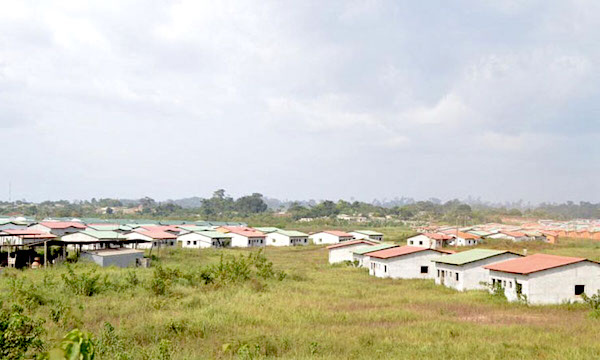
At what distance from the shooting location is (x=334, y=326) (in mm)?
19781

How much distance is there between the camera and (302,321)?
20516 mm

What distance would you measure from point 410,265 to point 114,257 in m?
23.9

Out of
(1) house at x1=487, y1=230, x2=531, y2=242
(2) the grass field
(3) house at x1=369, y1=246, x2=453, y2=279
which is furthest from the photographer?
(1) house at x1=487, y1=230, x2=531, y2=242

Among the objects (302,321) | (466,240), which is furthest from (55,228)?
(466,240)

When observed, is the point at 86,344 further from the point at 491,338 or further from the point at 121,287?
the point at 121,287

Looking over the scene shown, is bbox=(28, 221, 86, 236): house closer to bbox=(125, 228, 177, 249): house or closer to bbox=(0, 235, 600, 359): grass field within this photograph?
bbox=(125, 228, 177, 249): house

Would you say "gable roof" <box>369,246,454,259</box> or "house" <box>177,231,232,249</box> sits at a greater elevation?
"gable roof" <box>369,246,454,259</box>

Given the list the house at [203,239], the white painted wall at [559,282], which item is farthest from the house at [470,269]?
the house at [203,239]


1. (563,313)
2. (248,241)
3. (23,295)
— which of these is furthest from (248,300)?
(248,241)

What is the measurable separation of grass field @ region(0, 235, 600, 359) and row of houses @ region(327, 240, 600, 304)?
4.95ft

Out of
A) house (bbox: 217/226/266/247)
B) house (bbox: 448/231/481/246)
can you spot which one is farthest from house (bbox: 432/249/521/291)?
house (bbox: 217/226/266/247)

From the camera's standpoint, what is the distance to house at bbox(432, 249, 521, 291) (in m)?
33.1

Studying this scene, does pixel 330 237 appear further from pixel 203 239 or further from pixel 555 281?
pixel 555 281

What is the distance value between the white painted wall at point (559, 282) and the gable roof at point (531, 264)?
0.83 ft
